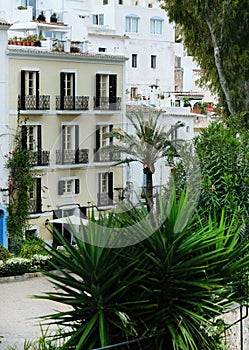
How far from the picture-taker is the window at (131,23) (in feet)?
160

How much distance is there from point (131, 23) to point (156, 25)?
1.76 meters

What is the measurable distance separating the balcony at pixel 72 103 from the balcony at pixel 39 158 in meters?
2.09

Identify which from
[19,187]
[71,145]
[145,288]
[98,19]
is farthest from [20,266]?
[98,19]

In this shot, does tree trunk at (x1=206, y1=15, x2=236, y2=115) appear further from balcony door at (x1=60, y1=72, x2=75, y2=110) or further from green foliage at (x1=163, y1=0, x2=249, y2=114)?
balcony door at (x1=60, y1=72, x2=75, y2=110)

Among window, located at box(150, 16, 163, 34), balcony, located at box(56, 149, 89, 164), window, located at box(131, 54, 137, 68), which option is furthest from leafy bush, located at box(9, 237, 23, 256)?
window, located at box(150, 16, 163, 34)

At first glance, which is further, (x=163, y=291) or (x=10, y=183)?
(x=10, y=183)

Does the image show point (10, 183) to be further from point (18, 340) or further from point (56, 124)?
point (18, 340)

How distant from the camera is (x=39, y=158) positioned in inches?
1083

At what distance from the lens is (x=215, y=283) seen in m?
6.10

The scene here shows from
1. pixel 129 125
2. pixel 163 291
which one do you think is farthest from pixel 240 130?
pixel 129 125

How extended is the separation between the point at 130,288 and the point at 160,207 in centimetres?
60

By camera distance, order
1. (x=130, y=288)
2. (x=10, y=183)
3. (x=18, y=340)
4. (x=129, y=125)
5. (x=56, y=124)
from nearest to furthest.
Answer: (x=130, y=288), (x=18, y=340), (x=129, y=125), (x=10, y=183), (x=56, y=124)

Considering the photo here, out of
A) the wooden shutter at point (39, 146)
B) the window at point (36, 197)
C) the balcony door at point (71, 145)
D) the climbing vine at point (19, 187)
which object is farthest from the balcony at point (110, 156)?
the window at point (36, 197)

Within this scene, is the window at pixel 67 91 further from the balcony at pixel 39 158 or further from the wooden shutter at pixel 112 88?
the balcony at pixel 39 158
